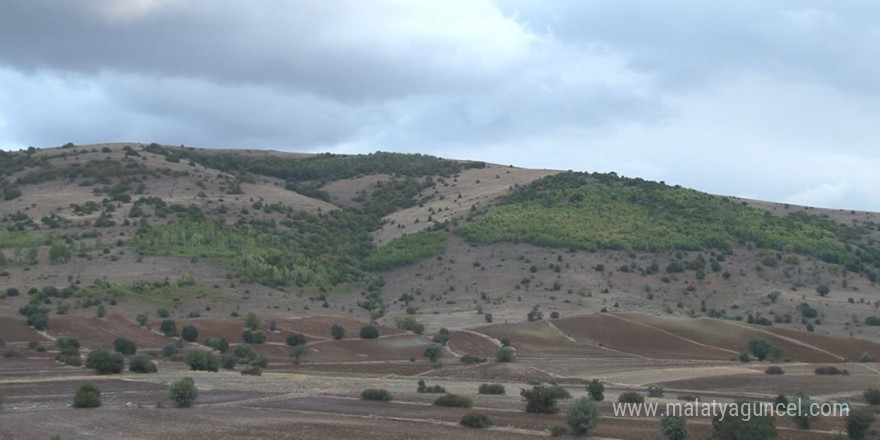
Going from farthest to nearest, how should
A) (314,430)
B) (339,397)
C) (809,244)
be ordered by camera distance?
(809,244), (339,397), (314,430)

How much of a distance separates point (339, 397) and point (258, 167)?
375ft

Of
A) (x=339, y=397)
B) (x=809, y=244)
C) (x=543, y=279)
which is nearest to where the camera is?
(x=339, y=397)

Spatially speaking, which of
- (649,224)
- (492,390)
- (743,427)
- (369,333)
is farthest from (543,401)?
(649,224)

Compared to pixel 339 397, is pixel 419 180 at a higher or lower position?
higher

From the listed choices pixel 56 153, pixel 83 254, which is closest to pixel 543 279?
pixel 83 254

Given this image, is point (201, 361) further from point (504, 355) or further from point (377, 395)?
point (504, 355)

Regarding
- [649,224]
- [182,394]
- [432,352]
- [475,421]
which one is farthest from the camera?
[649,224]

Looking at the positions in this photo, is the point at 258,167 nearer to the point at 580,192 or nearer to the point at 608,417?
the point at 580,192

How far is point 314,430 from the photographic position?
35.7 m

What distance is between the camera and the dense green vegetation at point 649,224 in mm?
112250

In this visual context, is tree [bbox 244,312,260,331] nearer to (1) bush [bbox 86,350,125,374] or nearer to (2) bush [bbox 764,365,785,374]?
(1) bush [bbox 86,350,125,374]

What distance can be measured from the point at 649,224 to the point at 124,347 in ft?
230

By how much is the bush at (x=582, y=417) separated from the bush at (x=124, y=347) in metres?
39.9

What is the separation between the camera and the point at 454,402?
4491 centimetres
